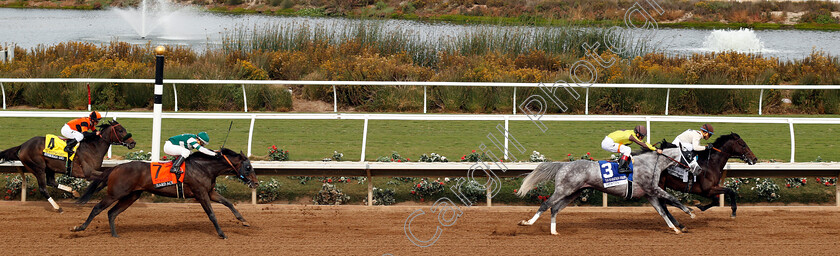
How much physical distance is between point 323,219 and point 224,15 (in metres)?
22.9

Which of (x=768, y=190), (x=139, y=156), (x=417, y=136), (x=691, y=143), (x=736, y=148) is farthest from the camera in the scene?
(x=417, y=136)

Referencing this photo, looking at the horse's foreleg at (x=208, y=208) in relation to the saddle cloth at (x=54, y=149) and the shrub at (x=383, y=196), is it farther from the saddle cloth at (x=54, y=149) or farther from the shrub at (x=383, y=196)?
the shrub at (x=383, y=196)

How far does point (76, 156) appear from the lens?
7.39m

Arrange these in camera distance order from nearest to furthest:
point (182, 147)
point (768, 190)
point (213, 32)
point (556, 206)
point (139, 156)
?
point (182, 147)
point (556, 206)
point (768, 190)
point (139, 156)
point (213, 32)

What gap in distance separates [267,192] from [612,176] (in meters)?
3.18

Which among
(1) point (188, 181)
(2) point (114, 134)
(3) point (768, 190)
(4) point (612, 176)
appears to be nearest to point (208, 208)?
(1) point (188, 181)

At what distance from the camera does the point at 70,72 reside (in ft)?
40.7

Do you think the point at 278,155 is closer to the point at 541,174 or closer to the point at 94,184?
the point at 94,184

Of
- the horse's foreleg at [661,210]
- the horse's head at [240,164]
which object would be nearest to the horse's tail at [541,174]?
the horse's foreleg at [661,210]

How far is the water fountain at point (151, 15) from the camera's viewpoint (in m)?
25.0

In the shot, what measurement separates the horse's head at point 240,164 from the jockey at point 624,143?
280cm

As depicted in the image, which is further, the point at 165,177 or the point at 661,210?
the point at 661,210

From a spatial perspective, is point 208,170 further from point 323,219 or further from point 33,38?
point 33,38

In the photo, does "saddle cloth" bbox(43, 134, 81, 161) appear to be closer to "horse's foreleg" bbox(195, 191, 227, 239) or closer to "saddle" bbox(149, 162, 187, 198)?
"saddle" bbox(149, 162, 187, 198)
